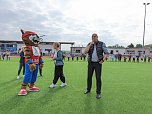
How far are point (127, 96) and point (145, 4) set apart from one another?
4176 cm

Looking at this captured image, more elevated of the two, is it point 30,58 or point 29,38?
point 29,38

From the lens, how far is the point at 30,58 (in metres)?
6.64

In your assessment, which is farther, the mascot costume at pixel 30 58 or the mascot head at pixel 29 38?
the mascot head at pixel 29 38

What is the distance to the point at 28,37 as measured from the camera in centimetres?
689

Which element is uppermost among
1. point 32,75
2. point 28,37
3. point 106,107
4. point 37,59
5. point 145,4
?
point 145,4

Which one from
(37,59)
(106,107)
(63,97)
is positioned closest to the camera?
(106,107)

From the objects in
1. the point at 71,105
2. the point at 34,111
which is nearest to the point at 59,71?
the point at 71,105

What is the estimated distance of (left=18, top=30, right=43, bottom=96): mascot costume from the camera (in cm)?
653

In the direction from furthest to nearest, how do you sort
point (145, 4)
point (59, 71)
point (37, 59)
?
point (145, 4), point (59, 71), point (37, 59)

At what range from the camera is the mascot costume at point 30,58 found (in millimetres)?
6527

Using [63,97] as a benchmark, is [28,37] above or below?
above

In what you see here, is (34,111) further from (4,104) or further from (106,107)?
(106,107)

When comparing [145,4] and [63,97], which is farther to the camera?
[145,4]

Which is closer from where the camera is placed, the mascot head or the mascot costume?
the mascot costume
